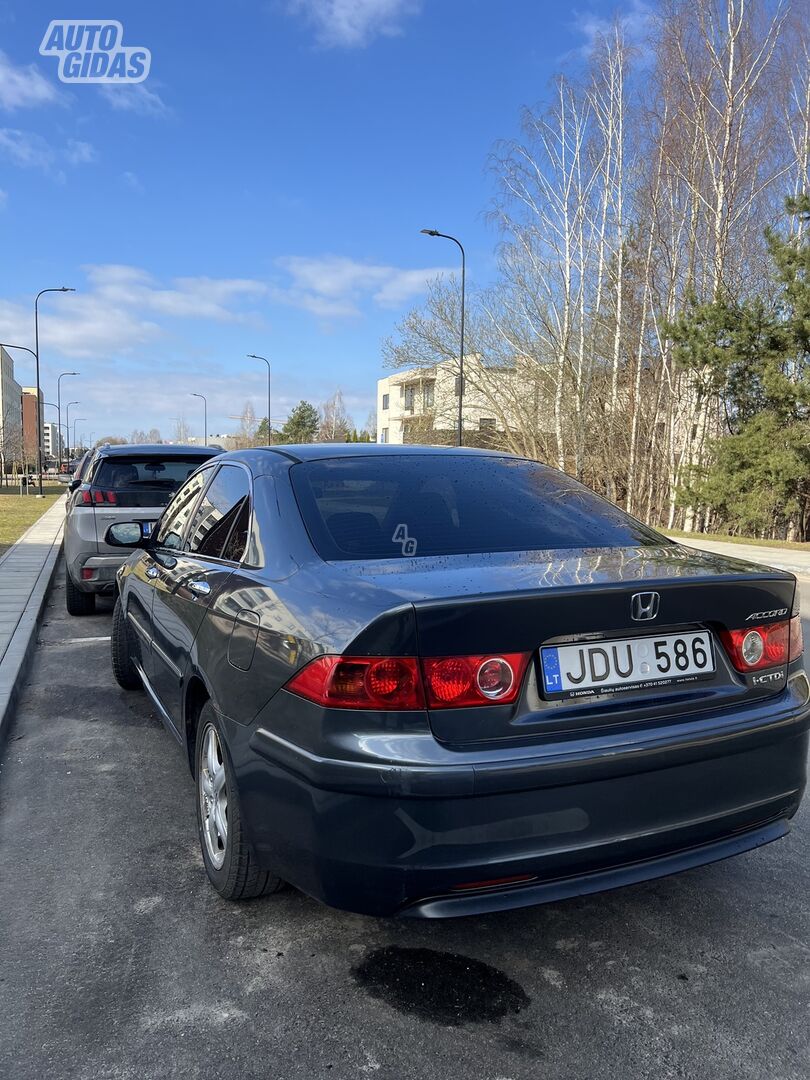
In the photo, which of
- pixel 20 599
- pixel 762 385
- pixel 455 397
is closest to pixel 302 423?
pixel 455 397

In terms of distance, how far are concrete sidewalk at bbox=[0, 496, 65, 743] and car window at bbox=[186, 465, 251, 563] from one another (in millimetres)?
1851

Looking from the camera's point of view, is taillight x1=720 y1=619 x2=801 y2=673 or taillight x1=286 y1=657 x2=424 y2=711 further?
taillight x1=720 y1=619 x2=801 y2=673

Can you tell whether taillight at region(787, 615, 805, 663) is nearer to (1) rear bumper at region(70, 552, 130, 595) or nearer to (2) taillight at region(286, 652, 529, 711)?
(2) taillight at region(286, 652, 529, 711)

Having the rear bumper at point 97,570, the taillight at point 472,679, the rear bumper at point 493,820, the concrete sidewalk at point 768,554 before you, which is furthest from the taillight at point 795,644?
the concrete sidewalk at point 768,554

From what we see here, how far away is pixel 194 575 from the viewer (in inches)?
135

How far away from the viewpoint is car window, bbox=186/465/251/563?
3.18 meters

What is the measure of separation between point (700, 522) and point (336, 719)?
25615 mm

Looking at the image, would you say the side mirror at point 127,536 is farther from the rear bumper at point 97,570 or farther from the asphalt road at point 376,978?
the rear bumper at point 97,570

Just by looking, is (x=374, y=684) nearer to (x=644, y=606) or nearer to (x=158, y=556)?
(x=644, y=606)

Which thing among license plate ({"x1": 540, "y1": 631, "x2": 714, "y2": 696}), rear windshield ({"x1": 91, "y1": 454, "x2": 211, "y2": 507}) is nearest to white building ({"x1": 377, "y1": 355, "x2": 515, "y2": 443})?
rear windshield ({"x1": 91, "y1": 454, "x2": 211, "y2": 507})

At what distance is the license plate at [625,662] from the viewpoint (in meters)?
2.29

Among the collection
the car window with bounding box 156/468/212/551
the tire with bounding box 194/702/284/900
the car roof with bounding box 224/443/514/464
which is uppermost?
the car roof with bounding box 224/443/514/464

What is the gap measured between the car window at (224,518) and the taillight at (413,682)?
3.22 feet

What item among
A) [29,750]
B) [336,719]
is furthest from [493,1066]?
[29,750]
